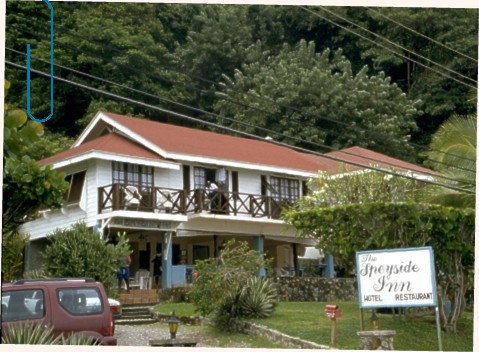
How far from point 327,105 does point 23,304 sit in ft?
112

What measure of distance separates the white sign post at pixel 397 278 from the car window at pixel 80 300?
642cm

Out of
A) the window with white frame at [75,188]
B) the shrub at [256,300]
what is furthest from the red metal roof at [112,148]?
the shrub at [256,300]

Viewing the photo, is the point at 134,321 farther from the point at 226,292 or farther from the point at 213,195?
the point at 213,195

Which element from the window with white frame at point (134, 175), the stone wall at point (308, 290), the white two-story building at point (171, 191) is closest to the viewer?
the stone wall at point (308, 290)

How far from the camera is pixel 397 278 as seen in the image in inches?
855

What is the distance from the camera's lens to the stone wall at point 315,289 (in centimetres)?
3272

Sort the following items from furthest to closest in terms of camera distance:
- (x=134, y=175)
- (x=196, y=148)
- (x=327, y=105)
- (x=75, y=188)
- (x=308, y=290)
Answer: (x=327, y=105)
(x=196, y=148)
(x=75, y=188)
(x=134, y=175)
(x=308, y=290)

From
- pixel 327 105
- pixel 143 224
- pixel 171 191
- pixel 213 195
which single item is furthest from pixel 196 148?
pixel 327 105

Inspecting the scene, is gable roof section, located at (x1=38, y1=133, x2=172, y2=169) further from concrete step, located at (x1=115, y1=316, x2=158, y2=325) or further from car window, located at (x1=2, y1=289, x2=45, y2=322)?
car window, located at (x1=2, y1=289, x2=45, y2=322)

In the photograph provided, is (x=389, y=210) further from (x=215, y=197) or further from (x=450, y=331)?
(x=215, y=197)

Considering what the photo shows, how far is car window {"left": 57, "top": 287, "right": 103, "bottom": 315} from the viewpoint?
1848 centimetres

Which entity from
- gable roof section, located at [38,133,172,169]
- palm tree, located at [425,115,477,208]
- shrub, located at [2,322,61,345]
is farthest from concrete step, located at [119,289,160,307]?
shrub, located at [2,322,61,345]

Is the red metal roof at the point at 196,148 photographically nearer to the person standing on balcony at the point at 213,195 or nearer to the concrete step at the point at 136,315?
the person standing on balcony at the point at 213,195

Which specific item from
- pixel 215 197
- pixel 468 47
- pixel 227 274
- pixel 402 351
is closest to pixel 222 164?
pixel 215 197
